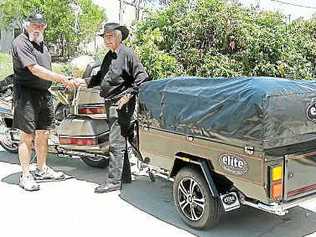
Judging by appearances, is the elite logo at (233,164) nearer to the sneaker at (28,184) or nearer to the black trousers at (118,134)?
the black trousers at (118,134)

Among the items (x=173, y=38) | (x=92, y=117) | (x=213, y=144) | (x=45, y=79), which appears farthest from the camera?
(x=173, y=38)

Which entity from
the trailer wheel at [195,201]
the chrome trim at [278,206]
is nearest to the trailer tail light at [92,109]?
the trailer wheel at [195,201]

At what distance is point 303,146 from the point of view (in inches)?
155

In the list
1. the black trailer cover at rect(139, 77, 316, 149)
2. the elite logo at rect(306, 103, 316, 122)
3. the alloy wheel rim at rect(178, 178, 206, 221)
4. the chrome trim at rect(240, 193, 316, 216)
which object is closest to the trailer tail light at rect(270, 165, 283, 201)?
the chrome trim at rect(240, 193, 316, 216)

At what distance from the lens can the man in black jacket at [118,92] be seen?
17.9 ft

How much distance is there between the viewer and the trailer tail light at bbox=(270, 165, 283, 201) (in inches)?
145

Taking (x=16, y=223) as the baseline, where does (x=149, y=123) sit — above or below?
above

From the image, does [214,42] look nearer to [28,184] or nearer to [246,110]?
[28,184]

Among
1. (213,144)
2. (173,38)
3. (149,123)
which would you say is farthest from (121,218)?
(173,38)

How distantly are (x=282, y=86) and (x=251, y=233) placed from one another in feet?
4.51

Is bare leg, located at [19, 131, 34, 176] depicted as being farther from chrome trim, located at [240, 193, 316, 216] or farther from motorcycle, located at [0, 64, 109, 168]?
chrome trim, located at [240, 193, 316, 216]

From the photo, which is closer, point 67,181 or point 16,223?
point 16,223

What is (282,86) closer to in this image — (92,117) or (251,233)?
(251,233)

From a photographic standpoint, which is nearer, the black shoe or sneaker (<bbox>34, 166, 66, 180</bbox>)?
the black shoe
